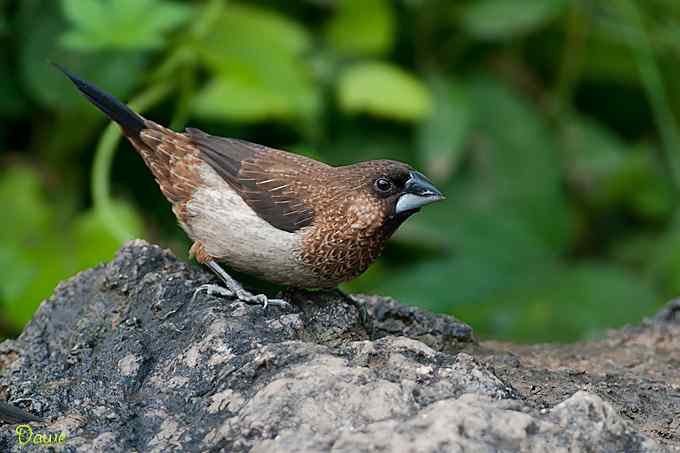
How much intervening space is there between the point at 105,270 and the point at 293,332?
89cm

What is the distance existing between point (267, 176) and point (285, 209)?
183 millimetres

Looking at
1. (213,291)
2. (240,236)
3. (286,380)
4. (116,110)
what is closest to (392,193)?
(240,236)

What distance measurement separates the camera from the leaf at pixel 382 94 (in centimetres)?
639

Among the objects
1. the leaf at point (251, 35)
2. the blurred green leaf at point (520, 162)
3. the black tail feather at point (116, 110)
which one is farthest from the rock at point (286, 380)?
the leaf at point (251, 35)

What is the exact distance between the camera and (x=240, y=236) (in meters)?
3.83

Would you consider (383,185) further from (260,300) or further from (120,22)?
(120,22)

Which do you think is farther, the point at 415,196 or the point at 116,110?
the point at 116,110

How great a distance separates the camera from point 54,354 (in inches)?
144

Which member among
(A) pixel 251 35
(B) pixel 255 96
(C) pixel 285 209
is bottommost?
(C) pixel 285 209

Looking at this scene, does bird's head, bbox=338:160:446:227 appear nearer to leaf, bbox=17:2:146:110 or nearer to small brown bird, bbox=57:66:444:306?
small brown bird, bbox=57:66:444:306

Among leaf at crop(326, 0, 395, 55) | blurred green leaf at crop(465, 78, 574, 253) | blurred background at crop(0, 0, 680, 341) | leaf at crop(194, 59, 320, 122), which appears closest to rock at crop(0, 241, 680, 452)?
blurred background at crop(0, 0, 680, 341)

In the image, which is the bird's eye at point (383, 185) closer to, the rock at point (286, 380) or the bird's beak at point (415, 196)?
the bird's beak at point (415, 196)

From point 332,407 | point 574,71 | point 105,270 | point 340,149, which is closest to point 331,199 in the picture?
point 105,270

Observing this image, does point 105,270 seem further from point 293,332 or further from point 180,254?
point 180,254
